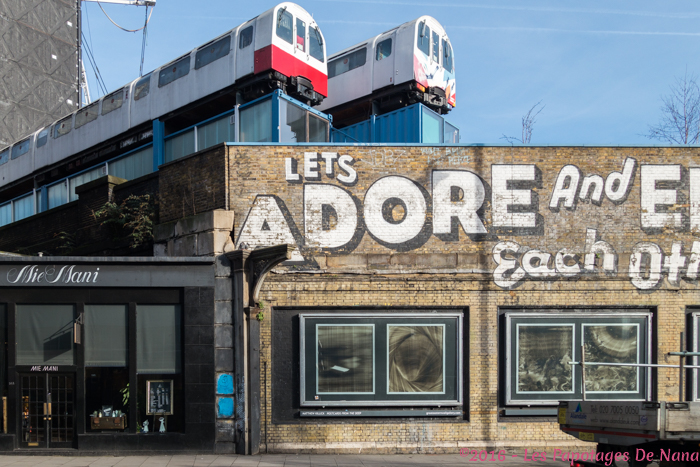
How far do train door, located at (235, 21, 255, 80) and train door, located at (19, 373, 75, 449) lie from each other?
1067 cm

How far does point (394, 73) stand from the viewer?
69.6ft

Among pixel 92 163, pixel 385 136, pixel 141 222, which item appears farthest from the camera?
pixel 92 163

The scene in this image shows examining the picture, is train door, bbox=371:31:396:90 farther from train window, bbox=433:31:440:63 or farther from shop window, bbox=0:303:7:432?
shop window, bbox=0:303:7:432

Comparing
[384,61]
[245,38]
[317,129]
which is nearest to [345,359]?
[317,129]

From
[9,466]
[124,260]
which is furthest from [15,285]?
[9,466]

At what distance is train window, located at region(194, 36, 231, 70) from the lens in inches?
725

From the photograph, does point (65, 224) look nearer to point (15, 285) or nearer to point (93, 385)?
point (15, 285)

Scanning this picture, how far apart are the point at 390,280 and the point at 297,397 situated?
137 inches

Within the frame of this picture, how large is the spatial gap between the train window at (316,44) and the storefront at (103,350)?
10.1 meters

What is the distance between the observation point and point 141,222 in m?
14.1

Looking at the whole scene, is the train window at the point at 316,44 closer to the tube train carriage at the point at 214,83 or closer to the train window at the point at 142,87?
the tube train carriage at the point at 214,83

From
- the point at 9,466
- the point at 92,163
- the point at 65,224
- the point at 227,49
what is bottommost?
the point at 9,466

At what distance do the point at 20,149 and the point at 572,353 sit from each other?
88.2 feet

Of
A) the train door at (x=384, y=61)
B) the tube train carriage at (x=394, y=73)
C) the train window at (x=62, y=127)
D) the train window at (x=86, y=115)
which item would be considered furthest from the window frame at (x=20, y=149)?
the train door at (x=384, y=61)
